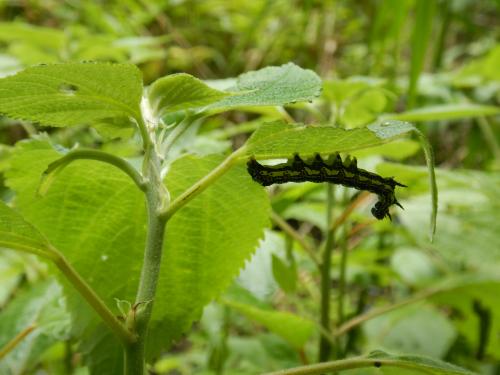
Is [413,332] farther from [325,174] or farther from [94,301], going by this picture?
[94,301]

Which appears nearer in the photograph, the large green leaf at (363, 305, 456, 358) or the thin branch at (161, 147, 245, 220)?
the thin branch at (161, 147, 245, 220)

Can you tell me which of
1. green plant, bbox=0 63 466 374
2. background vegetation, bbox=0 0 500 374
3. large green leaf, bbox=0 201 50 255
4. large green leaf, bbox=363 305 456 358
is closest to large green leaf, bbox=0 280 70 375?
background vegetation, bbox=0 0 500 374

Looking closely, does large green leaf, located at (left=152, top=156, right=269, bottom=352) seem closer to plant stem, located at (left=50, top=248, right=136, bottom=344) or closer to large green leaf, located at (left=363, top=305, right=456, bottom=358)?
plant stem, located at (left=50, top=248, right=136, bottom=344)

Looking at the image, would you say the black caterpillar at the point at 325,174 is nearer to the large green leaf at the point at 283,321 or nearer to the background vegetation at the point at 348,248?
the background vegetation at the point at 348,248

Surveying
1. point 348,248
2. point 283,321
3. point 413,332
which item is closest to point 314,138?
point 283,321

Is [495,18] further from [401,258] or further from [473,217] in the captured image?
[473,217]

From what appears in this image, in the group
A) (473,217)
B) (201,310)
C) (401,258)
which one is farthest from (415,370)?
(401,258)
